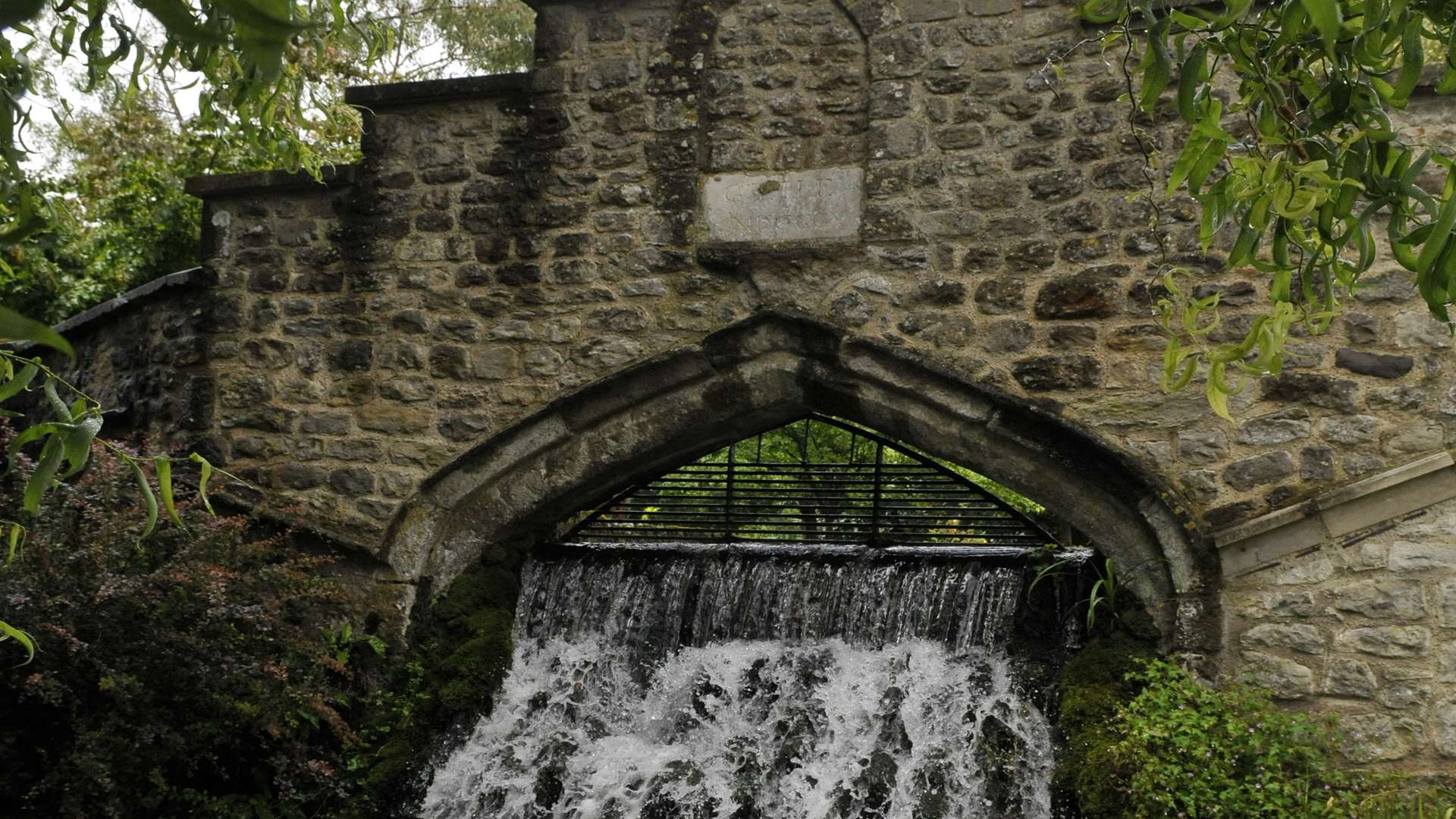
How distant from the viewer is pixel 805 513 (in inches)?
309

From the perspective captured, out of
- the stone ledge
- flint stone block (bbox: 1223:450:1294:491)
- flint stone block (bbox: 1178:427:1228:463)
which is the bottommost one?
the stone ledge

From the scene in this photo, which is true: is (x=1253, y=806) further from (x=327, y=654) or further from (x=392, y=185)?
(x=392, y=185)

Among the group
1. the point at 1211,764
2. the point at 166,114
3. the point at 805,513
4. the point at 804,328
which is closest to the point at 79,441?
the point at 1211,764

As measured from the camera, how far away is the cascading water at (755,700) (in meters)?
5.16

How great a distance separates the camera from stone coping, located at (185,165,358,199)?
6.02 m

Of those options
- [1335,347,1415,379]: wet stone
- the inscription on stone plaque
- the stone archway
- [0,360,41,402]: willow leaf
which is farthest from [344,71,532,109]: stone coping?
[0,360,41,402]: willow leaf

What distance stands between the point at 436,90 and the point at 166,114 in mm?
8248

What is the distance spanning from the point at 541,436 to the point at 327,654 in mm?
1218

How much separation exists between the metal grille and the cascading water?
2.25 feet

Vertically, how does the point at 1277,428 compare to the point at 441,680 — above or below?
above

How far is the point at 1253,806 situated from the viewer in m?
4.36

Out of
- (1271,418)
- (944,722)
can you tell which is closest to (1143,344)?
(1271,418)

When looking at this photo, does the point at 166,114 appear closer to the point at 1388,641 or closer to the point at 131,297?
the point at 131,297

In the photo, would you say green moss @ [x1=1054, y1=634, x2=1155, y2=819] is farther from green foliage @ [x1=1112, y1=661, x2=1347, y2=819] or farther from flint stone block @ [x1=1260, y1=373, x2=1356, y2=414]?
flint stone block @ [x1=1260, y1=373, x2=1356, y2=414]
